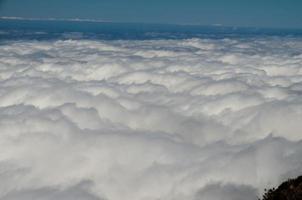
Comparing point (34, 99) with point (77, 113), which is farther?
point (34, 99)

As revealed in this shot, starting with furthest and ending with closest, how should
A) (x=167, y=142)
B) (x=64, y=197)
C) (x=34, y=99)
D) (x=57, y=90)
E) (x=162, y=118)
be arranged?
1. (x=57, y=90)
2. (x=34, y=99)
3. (x=162, y=118)
4. (x=167, y=142)
5. (x=64, y=197)

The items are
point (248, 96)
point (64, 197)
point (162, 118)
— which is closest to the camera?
point (64, 197)

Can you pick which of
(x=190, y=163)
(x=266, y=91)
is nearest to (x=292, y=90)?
(x=266, y=91)

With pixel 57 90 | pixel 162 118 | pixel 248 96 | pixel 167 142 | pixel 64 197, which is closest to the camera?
pixel 64 197

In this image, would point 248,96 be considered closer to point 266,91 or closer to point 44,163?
point 266,91

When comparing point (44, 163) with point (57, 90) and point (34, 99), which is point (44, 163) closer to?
point (34, 99)

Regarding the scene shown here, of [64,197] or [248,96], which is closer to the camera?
[64,197]

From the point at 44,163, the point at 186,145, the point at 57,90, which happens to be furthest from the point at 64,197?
the point at 57,90

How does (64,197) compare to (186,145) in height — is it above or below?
below

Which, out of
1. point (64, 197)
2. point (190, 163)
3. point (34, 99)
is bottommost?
point (64, 197)

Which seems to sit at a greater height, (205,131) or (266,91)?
(266,91)
